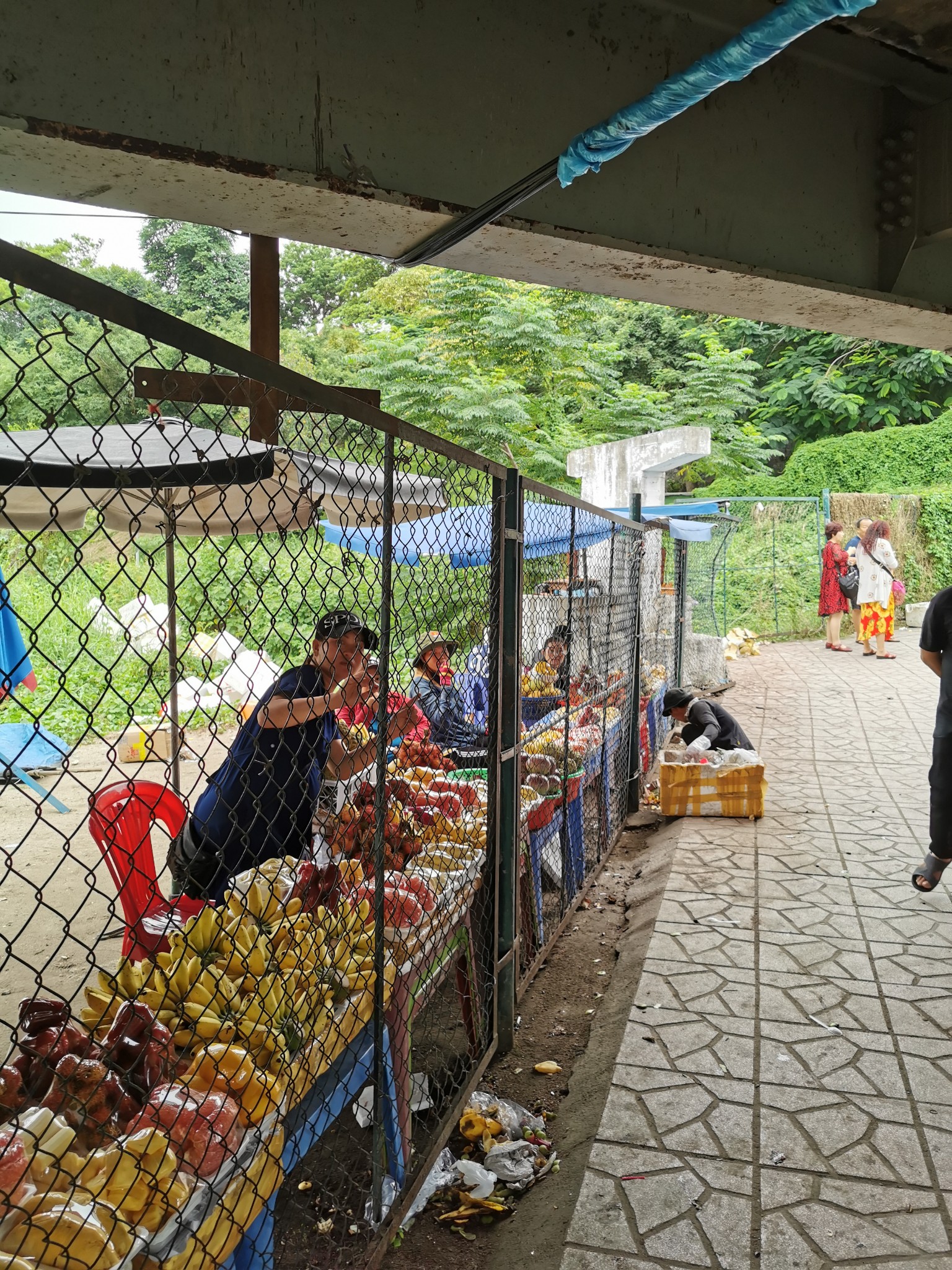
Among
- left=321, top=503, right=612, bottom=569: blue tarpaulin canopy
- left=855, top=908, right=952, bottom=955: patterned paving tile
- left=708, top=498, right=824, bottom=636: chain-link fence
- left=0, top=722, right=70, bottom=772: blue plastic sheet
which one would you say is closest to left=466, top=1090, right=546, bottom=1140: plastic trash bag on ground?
left=855, top=908, right=952, bottom=955: patterned paving tile

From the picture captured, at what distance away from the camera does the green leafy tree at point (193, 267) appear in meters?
26.5

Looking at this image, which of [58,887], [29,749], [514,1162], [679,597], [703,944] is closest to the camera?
[514,1162]

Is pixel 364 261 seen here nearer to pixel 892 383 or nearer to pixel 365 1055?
pixel 892 383

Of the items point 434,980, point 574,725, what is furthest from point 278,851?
point 574,725

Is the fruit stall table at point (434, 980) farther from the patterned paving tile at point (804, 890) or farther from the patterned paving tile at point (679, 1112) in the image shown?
the patterned paving tile at point (804, 890)

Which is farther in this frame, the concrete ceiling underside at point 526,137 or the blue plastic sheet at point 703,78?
the concrete ceiling underside at point 526,137

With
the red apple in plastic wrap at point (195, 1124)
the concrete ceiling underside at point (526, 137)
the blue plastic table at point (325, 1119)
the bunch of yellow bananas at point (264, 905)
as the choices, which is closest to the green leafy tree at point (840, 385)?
the concrete ceiling underside at point (526, 137)

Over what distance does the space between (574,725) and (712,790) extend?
1.58m

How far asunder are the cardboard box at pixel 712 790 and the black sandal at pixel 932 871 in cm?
160

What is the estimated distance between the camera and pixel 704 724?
755 cm

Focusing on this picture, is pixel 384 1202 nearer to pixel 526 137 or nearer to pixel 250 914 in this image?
pixel 250 914

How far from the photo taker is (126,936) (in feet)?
11.7

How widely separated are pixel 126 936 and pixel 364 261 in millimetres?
25393

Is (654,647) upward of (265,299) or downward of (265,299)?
downward
